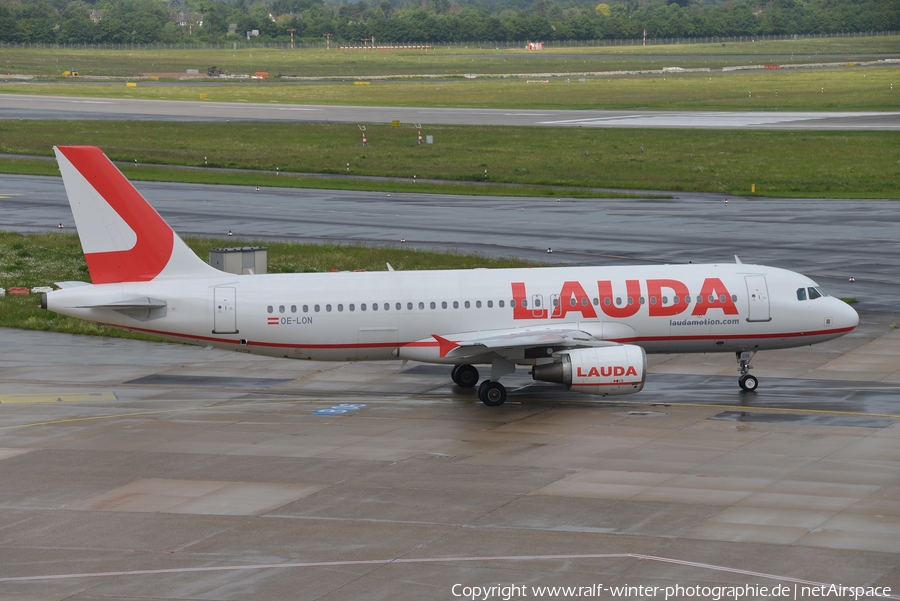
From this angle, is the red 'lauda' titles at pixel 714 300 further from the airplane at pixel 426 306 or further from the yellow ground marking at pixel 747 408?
the yellow ground marking at pixel 747 408

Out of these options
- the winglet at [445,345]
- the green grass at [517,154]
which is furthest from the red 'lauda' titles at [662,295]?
the green grass at [517,154]

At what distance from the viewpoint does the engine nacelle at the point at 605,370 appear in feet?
119

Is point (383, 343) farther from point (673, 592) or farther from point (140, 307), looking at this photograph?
point (673, 592)

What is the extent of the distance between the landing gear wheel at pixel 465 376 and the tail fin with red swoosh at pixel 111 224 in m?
10.2

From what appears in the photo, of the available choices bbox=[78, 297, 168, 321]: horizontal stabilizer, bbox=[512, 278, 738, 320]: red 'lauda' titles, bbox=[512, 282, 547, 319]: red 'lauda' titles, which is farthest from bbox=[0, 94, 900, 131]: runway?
bbox=[78, 297, 168, 321]: horizontal stabilizer

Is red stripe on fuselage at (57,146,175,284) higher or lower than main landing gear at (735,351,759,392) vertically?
higher

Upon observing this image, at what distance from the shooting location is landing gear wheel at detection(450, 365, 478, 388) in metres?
41.2

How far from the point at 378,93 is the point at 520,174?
83650 millimetres

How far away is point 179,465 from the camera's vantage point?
32.0 meters

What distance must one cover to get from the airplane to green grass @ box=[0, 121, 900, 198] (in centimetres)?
4870

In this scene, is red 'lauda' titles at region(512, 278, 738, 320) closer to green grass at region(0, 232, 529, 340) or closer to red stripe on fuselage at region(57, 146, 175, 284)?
red stripe on fuselage at region(57, 146, 175, 284)

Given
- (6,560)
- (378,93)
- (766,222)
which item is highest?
(378,93)

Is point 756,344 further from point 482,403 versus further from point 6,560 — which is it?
point 6,560

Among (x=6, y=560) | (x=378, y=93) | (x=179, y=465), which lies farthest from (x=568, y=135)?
(x=6, y=560)
